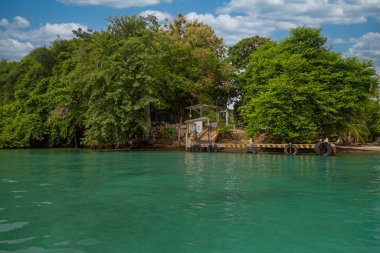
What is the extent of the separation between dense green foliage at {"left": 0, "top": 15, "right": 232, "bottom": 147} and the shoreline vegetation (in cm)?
11

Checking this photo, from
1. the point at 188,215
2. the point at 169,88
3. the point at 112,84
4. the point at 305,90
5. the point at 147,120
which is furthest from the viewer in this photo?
the point at 169,88

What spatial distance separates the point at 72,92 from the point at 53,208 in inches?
1145

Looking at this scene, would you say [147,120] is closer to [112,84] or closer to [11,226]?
[112,84]

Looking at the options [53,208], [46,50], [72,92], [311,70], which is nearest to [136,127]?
[72,92]

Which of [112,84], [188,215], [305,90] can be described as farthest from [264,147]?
[188,215]

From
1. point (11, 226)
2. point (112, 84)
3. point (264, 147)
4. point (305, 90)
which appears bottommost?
point (11, 226)

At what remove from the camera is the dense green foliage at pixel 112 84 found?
32.2 metres

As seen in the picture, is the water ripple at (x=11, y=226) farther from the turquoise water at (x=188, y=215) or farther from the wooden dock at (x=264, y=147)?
the wooden dock at (x=264, y=147)

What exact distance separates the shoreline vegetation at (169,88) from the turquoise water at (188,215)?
1708cm

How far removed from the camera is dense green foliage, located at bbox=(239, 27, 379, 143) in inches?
1135

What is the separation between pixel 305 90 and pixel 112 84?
669 inches

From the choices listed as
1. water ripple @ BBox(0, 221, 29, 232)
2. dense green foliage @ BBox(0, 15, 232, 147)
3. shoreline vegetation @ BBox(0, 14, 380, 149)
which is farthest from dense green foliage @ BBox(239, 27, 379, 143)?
water ripple @ BBox(0, 221, 29, 232)

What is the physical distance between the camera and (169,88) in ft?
119

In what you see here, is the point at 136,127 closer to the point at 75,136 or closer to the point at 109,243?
the point at 75,136
